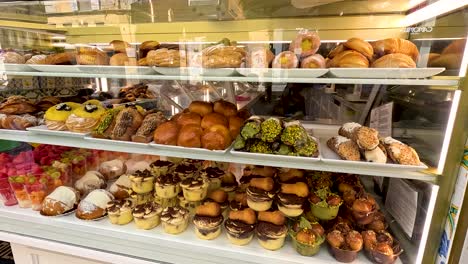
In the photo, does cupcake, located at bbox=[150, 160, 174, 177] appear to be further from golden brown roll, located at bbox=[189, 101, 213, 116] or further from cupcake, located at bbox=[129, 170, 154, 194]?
golden brown roll, located at bbox=[189, 101, 213, 116]

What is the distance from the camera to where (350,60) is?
112 centimetres

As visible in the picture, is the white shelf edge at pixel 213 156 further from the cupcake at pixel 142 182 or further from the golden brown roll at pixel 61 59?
the golden brown roll at pixel 61 59

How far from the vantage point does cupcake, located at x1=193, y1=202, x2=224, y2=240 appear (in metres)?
1.34

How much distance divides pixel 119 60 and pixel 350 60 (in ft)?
3.80

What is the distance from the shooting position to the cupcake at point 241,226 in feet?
4.26

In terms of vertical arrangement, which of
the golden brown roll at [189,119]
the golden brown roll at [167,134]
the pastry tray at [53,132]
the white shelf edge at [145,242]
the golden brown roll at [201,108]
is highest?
the golden brown roll at [201,108]

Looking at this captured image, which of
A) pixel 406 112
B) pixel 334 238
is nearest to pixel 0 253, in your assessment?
pixel 334 238

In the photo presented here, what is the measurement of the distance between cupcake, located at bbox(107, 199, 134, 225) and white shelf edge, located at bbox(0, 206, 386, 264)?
3 cm

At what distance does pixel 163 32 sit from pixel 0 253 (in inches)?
93.2

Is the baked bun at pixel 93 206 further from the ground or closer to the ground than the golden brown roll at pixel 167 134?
closer to the ground

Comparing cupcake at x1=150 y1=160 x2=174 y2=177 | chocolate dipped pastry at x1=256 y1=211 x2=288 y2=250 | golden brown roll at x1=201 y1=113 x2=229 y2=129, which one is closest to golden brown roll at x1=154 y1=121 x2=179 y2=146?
golden brown roll at x1=201 y1=113 x2=229 y2=129

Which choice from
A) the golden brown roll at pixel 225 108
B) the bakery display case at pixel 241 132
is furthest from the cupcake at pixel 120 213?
the golden brown roll at pixel 225 108

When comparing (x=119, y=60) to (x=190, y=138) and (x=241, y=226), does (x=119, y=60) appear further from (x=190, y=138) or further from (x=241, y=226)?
(x=241, y=226)

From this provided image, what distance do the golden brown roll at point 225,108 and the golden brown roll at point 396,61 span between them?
2.46ft
